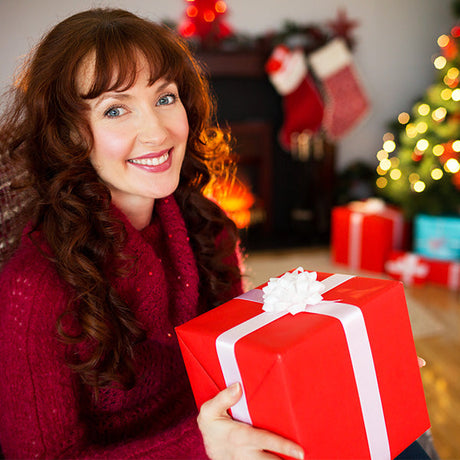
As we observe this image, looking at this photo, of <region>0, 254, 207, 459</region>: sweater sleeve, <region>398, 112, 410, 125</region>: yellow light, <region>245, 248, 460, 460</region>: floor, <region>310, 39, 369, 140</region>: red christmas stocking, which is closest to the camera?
<region>0, 254, 207, 459</region>: sweater sleeve

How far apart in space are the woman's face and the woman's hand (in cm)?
44

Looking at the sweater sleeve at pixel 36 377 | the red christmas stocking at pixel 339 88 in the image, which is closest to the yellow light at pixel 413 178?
the red christmas stocking at pixel 339 88

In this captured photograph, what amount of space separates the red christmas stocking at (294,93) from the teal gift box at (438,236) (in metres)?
1.12

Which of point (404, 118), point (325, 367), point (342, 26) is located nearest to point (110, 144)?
point (325, 367)

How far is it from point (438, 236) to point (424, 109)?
874 millimetres

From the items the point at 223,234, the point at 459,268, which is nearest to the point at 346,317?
the point at 223,234

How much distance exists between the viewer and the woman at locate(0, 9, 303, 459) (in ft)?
2.63

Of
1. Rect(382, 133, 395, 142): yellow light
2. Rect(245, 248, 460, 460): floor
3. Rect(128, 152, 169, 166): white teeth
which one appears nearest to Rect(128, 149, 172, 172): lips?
Rect(128, 152, 169, 166): white teeth

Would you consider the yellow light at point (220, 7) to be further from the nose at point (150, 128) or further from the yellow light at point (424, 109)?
the nose at point (150, 128)

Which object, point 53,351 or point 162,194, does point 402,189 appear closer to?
point 162,194

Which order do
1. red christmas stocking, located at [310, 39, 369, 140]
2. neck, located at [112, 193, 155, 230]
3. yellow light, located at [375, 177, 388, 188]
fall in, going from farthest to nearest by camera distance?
1. red christmas stocking, located at [310, 39, 369, 140]
2. yellow light, located at [375, 177, 388, 188]
3. neck, located at [112, 193, 155, 230]

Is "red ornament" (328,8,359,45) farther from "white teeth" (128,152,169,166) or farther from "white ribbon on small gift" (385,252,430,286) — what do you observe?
"white teeth" (128,152,169,166)

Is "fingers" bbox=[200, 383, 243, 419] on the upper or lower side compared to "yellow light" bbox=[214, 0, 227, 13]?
lower

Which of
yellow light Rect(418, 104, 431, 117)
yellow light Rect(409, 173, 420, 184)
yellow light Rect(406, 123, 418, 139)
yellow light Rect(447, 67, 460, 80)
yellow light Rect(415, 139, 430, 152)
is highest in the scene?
yellow light Rect(447, 67, 460, 80)
